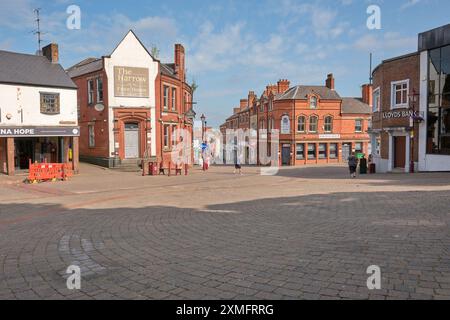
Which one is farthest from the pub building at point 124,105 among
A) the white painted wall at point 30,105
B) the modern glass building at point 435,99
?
the modern glass building at point 435,99

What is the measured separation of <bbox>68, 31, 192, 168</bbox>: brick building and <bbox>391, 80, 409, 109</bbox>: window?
17233 mm

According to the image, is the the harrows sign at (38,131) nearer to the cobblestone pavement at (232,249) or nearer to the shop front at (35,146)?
the shop front at (35,146)

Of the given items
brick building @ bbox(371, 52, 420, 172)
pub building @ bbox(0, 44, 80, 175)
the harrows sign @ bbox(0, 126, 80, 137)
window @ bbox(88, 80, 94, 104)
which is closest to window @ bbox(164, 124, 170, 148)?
window @ bbox(88, 80, 94, 104)

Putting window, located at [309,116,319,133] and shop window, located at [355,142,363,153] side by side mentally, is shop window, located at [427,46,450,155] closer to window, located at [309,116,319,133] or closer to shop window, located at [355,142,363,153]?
window, located at [309,116,319,133]

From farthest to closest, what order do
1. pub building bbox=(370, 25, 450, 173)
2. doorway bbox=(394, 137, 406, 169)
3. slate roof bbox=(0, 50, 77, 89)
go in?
doorway bbox=(394, 137, 406, 169)
slate roof bbox=(0, 50, 77, 89)
pub building bbox=(370, 25, 450, 173)

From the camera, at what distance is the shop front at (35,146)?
2159 centimetres

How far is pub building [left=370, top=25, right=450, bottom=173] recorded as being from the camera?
2009 centimetres

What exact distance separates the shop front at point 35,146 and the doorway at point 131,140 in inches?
164

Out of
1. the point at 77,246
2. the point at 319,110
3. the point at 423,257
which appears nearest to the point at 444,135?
the point at 423,257

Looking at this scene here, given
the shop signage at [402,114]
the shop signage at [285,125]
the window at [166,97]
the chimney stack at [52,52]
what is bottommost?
the shop signage at [402,114]

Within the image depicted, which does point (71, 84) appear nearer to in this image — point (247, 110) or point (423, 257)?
point (423, 257)

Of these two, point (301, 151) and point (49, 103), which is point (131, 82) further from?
point (301, 151)
